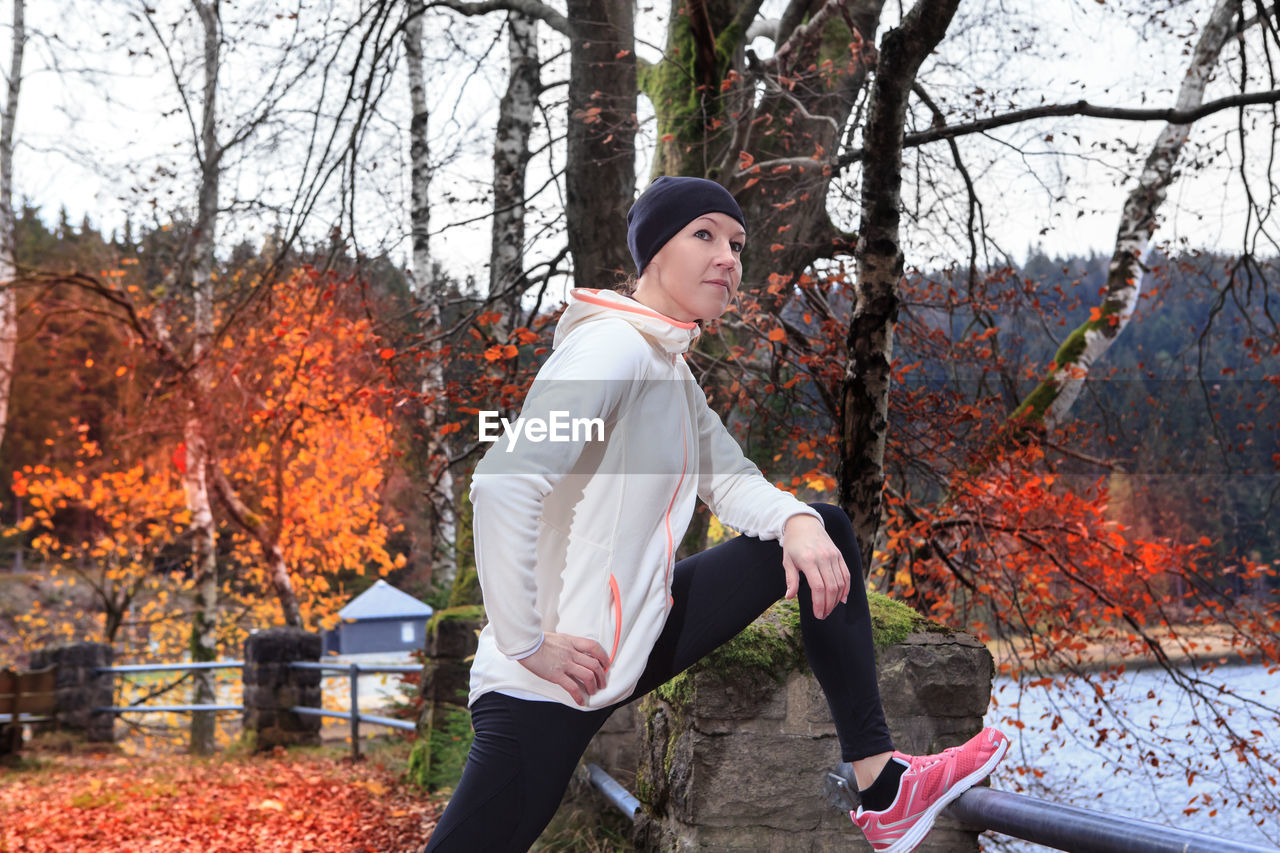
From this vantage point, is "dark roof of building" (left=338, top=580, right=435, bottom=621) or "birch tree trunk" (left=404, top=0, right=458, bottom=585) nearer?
"birch tree trunk" (left=404, top=0, right=458, bottom=585)

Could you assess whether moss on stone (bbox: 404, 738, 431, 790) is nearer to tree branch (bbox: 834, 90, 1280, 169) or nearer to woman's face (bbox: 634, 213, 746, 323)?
tree branch (bbox: 834, 90, 1280, 169)

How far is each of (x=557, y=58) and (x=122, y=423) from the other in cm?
974

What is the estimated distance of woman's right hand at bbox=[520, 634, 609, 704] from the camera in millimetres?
1735

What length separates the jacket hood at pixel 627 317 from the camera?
192 centimetres

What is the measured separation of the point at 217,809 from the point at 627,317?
22.4 ft

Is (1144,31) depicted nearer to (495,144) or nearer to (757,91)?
(757,91)

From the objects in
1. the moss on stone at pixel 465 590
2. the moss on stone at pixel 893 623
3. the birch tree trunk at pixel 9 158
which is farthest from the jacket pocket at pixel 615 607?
the birch tree trunk at pixel 9 158

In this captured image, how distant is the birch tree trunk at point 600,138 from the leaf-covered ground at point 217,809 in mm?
3548

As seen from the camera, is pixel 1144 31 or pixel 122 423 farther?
pixel 122 423

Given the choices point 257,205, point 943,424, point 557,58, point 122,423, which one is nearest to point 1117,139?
point 943,424

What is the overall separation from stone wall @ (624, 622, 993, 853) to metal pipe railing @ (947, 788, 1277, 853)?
0.58 m

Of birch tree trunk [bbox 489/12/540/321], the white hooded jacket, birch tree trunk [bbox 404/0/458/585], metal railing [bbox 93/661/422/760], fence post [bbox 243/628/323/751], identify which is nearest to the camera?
the white hooded jacket

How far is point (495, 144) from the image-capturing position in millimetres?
8594

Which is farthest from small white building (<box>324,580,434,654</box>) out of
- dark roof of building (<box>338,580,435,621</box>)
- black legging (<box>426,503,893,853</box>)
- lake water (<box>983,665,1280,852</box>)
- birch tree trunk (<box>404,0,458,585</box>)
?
black legging (<box>426,503,893,853</box>)
